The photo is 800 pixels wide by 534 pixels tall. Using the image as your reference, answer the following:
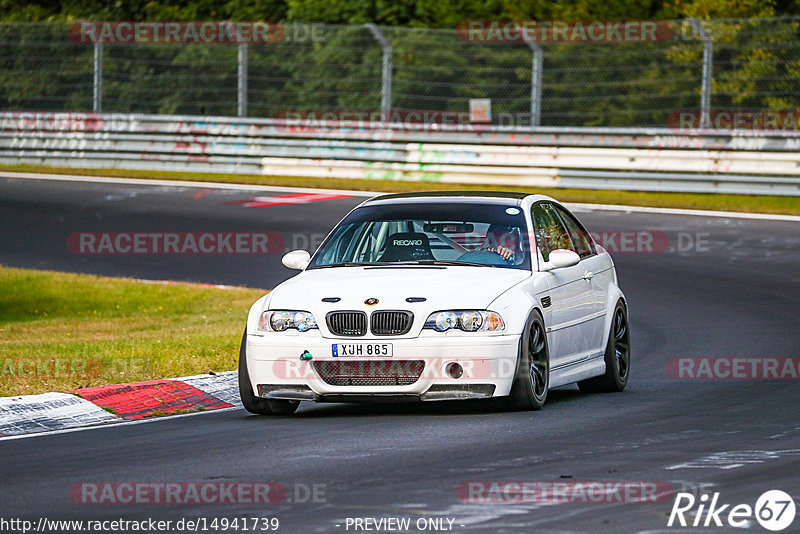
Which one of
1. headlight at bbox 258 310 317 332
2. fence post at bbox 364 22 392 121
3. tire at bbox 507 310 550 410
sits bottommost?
tire at bbox 507 310 550 410

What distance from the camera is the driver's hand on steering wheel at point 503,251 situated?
1071 cm

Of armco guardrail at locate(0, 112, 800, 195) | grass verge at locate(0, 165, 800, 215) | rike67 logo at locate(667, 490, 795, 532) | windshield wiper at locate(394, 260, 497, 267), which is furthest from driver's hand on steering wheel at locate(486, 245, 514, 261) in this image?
armco guardrail at locate(0, 112, 800, 195)

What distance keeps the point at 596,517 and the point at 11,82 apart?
25.9 m

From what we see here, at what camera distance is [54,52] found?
97.7ft

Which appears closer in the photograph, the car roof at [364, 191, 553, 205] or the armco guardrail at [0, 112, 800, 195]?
the car roof at [364, 191, 553, 205]

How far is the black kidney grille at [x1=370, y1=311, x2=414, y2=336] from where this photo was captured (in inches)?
381

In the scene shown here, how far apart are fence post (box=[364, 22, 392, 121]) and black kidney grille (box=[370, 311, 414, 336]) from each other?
17324 mm

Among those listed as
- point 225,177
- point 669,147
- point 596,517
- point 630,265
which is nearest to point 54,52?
point 225,177

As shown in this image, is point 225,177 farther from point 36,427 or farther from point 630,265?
point 36,427

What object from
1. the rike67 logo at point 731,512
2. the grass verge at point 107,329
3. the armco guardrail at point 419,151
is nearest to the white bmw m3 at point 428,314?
the grass verge at point 107,329

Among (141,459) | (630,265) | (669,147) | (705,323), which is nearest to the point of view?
(141,459)

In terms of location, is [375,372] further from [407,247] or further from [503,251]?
[503,251]

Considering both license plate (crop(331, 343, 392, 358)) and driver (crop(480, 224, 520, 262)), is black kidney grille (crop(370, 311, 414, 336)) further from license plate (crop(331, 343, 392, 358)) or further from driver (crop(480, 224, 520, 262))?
driver (crop(480, 224, 520, 262))

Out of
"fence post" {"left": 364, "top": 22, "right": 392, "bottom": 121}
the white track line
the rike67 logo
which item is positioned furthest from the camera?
"fence post" {"left": 364, "top": 22, "right": 392, "bottom": 121}
